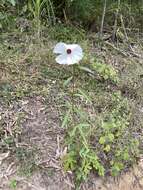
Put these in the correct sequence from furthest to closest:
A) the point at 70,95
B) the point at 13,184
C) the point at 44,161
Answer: the point at 70,95 → the point at 44,161 → the point at 13,184

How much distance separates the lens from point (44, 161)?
2.43 meters

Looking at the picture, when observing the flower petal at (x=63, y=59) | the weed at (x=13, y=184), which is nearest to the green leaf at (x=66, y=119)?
the flower petal at (x=63, y=59)

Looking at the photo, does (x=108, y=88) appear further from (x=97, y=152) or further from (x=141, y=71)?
(x=97, y=152)

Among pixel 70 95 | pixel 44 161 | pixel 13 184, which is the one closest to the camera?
pixel 13 184

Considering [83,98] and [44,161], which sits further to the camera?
[83,98]

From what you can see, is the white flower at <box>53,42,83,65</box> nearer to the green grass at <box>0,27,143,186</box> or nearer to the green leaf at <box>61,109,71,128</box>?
the green grass at <box>0,27,143,186</box>

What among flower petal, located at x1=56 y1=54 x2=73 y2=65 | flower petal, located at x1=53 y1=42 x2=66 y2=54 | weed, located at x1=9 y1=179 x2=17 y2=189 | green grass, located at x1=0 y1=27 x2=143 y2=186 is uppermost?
flower petal, located at x1=53 y1=42 x2=66 y2=54

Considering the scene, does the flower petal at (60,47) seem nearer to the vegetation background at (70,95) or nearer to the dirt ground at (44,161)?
the vegetation background at (70,95)

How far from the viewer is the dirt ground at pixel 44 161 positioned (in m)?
2.35

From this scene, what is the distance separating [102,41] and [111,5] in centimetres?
35

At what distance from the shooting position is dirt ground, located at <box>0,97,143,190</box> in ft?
7.70

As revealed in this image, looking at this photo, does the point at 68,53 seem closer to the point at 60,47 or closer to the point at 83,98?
the point at 60,47

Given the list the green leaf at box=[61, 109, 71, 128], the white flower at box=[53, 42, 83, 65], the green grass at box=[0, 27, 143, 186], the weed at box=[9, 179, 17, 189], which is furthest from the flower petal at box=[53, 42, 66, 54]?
the weed at box=[9, 179, 17, 189]

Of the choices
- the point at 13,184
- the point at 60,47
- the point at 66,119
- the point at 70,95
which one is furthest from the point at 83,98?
the point at 13,184
